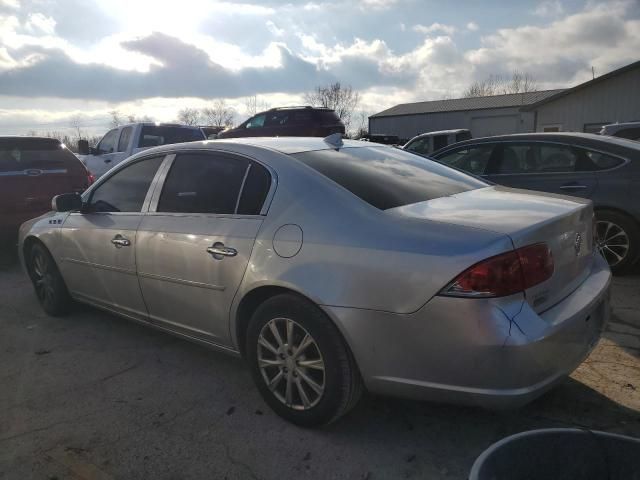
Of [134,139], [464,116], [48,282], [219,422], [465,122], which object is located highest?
[464,116]

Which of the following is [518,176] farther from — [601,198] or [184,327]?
[184,327]

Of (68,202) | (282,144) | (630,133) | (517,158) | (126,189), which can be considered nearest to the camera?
(282,144)

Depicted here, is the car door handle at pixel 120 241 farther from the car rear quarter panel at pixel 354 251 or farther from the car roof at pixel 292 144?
the car rear quarter panel at pixel 354 251

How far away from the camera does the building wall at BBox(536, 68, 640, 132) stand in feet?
69.0

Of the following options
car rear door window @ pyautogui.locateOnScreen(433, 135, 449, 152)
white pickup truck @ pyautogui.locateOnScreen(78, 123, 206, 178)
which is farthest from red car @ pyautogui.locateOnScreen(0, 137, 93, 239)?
car rear door window @ pyautogui.locateOnScreen(433, 135, 449, 152)

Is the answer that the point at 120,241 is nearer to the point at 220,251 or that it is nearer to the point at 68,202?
the point at 68,202

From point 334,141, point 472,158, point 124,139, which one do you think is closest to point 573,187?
point 472,158

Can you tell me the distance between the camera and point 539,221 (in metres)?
2.41

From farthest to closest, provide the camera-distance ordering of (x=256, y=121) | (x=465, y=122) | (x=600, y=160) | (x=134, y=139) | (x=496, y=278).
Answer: (x=465, y=122) → (x=256, y=121) → (x=134, y=139) → (x=600, y=160) → (x=496, y=278)

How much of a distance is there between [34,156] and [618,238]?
7.46 m

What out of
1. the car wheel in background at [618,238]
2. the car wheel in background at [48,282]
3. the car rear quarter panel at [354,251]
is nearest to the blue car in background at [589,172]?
the car wheel in background at [618,238]

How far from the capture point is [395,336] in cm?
233

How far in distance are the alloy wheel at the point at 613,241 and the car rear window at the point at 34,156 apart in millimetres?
6974

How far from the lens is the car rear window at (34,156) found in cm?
711
